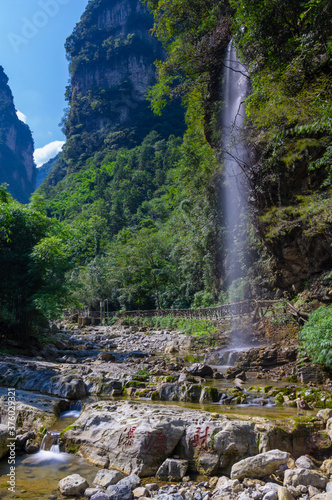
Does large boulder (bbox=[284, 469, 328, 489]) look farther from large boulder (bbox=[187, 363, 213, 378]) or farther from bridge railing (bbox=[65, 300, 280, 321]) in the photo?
bridge railing (bbox=[65, 300, 280, 321])

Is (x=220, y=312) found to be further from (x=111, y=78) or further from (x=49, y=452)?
(x=111, y=78)

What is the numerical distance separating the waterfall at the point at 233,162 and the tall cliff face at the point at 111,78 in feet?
205

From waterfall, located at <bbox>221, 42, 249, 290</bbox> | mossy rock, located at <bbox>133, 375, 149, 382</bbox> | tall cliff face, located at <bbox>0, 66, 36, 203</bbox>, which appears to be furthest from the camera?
tall cliff face, located at <bbox>0, 66, 36, 203</bbox>

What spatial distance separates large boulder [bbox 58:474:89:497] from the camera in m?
3.61

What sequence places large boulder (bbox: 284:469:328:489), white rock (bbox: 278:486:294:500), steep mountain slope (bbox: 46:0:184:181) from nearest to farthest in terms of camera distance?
white rock (bbox: 278:486:294:500), large boulder (bbox: 284:469:328:489), steep mountain slope (bbox: 46:0:184:181)

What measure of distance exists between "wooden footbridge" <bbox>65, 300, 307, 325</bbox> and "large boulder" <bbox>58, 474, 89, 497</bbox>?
8.64 meters

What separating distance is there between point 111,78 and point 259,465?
4031 inches

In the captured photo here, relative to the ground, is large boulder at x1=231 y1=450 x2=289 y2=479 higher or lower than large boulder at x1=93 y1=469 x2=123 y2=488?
higher

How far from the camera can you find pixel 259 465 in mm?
3646

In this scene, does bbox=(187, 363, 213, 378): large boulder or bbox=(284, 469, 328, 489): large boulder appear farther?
bbox=(187, 363, 213, 378): large boulder

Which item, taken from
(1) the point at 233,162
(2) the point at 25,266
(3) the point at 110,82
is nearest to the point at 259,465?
(2) the point at 25,266

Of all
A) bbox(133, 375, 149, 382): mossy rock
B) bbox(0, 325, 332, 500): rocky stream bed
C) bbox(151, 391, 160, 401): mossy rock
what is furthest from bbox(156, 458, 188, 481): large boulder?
bbox(133, 375, 149, 382): mossy rock

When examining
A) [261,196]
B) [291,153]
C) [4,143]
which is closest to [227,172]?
[261,196]

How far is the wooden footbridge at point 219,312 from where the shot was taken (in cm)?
1309
